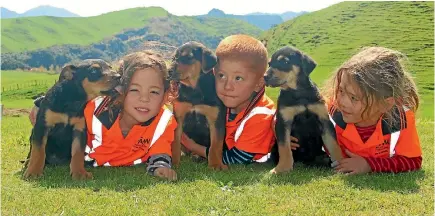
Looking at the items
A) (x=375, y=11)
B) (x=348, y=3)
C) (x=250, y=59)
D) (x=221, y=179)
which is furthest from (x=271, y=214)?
(x=348, y=3)

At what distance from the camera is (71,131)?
21.1 feet

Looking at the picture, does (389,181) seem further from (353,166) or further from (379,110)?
(379,110)

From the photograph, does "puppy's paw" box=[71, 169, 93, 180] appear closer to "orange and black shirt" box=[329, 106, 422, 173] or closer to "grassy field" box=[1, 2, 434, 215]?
"grassy field" box=[1, 2, 434, 215]

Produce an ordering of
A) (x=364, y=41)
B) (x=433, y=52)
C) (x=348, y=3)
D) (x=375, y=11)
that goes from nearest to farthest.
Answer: (x=433, y=52) < (x=364, y=41) < (x=375, y=11) < (x=348, y=3)

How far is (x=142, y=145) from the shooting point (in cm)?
691

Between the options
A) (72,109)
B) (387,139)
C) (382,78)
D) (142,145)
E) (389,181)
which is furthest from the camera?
(142,145)

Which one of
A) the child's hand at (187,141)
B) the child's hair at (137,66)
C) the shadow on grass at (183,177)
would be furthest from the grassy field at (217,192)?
the child's hair at (137,66)

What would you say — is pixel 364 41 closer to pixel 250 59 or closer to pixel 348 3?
pixel 348 3

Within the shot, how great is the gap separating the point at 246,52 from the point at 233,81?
1.58 feet

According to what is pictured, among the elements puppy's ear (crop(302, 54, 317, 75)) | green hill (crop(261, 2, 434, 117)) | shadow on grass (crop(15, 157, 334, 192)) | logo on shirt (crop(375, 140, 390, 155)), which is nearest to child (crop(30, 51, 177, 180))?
shadow on grass (crop(15, 157, 334, 192))

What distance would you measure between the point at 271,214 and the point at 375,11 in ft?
344

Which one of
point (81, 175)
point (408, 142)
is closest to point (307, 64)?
point (408, 142)

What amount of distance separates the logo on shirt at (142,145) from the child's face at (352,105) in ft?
9.57

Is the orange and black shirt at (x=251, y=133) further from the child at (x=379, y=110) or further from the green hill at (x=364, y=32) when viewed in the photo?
the green hill at (x=364, y=32)
